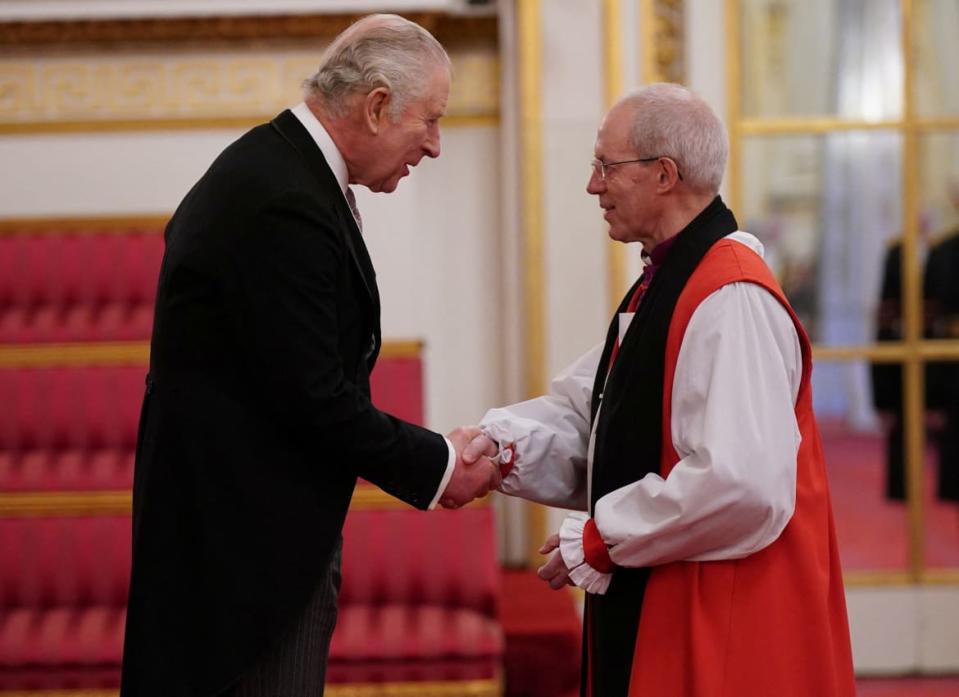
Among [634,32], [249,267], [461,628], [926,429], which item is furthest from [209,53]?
[249,267]

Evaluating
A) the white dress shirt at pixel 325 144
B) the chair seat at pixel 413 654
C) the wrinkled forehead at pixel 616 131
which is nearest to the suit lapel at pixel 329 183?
the white dress shirt at pixel 325 144

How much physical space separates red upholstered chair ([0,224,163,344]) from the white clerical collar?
2649 millimetres

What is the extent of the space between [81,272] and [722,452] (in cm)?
326

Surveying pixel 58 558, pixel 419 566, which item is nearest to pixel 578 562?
pixel 419 566

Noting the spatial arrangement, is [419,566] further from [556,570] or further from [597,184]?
[597,184]

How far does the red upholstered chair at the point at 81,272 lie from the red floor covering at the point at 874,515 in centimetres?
239

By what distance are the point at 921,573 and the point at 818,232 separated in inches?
45.4

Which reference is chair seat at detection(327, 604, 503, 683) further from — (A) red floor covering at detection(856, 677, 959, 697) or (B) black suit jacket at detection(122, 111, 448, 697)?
(A) red floor covering at detection(856, 677, 959, 697)

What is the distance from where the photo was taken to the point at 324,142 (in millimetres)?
1980

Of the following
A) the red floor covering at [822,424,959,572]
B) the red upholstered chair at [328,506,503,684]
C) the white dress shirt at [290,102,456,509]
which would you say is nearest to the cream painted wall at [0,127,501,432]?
the red floor covering at [822,424,959,572]

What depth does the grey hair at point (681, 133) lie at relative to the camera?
1.97 metres

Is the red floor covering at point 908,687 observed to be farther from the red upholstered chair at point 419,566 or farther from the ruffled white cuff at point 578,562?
the ruffled white cuff at point 578,562

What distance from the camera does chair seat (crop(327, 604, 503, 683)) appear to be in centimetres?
312

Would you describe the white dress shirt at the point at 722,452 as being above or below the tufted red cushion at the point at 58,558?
above
